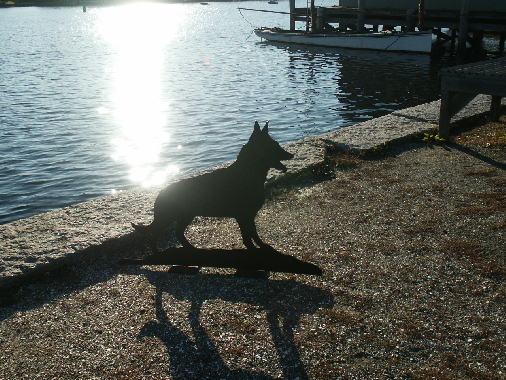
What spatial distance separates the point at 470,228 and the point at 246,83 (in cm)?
1998

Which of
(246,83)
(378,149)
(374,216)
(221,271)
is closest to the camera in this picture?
(221,271)

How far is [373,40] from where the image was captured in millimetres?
34500

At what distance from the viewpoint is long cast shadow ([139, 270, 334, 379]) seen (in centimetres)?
406

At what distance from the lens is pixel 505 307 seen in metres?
4.69

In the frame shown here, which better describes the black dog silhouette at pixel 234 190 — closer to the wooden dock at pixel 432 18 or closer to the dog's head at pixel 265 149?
the dog's head at pixel 265 149

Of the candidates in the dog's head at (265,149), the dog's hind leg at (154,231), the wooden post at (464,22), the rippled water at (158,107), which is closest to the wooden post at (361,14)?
the rippled water at (158,107)

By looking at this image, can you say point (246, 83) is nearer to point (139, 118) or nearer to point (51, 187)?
point (139, 118)

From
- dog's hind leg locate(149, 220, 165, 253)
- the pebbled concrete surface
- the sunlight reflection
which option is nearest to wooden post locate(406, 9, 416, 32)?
the sunlight reflection

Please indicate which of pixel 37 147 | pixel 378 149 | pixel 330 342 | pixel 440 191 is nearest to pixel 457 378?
pixel 330 342

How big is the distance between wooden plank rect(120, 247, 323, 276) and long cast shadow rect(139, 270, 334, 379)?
15 centimetres

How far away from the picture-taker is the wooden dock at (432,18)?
29625mm

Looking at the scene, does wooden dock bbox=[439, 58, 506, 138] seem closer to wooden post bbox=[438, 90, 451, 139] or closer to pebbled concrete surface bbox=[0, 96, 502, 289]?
wooden post bbox=[438, 90, 451, 139]

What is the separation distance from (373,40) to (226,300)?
106 ft

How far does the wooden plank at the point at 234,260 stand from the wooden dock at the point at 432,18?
28160 millimetres
